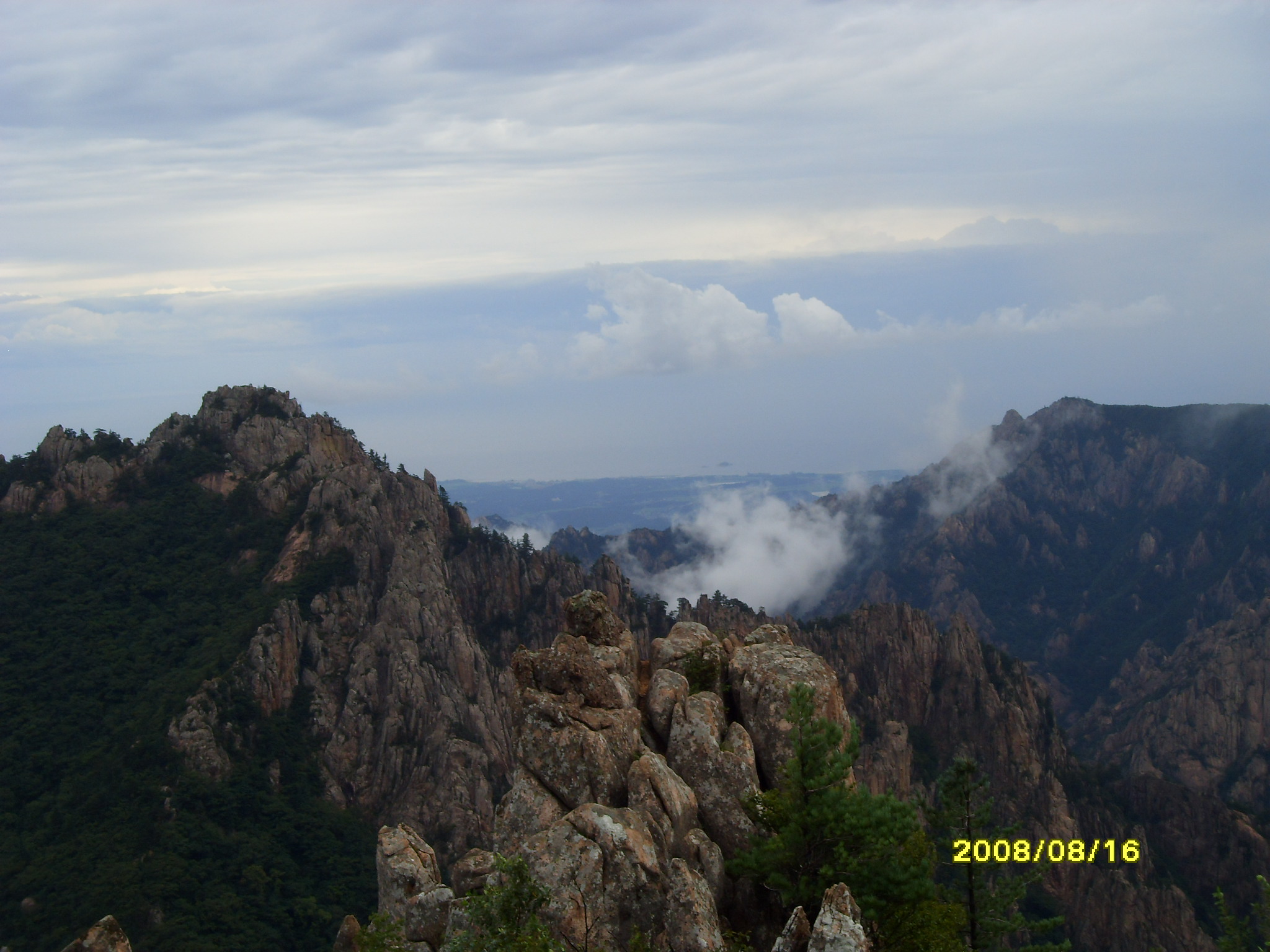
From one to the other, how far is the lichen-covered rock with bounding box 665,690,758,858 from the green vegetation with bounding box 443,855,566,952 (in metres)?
11.2

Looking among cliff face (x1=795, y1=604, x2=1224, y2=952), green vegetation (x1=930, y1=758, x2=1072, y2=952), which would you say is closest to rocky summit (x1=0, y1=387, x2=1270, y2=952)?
cliff face (x1=795, y1=604, x2=1224, y2=952)

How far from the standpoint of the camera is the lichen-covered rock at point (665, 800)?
36.4m

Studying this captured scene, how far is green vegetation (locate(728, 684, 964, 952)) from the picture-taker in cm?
3312

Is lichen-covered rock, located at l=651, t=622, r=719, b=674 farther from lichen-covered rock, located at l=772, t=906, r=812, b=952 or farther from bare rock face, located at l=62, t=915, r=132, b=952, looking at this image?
bare rock face, located at l=62, t=915, r=132, b=952

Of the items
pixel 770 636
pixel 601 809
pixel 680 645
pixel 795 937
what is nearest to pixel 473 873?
pixel 601 809

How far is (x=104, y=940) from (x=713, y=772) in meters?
21.0

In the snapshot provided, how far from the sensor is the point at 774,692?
138 feet

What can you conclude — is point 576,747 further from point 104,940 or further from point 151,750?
point 151,750

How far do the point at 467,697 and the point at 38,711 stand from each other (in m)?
49.1

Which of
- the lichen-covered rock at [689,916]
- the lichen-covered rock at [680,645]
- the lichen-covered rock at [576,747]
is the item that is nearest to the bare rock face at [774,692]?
the lichen-covered rock at [680,645]

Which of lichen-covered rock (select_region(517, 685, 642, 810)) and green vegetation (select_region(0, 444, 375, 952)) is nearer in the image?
lichen-covered rock (select_region(517, 685, 642, 810))

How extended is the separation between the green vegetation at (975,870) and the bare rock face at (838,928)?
34.6 feet

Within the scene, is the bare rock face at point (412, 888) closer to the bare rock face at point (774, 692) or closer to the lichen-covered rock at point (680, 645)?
the lichen-covered rock at point (680, 645)

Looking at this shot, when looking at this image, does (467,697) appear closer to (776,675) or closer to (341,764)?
(341,764)
